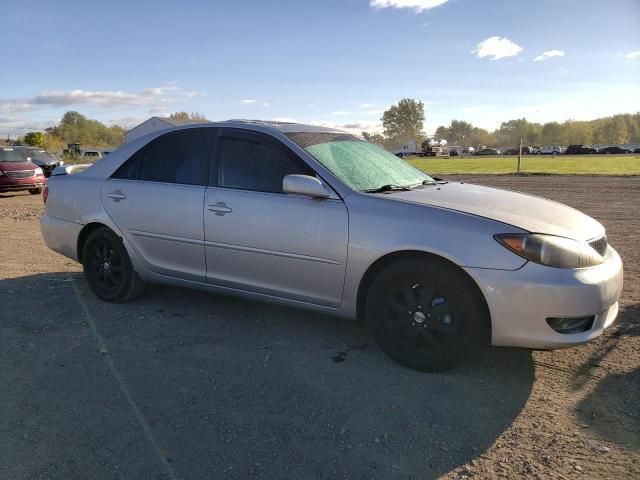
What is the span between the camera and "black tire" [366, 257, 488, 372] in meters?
3.09

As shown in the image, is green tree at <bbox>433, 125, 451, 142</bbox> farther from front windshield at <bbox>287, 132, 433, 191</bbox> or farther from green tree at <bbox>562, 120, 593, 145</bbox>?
front windshield at <bbox>287, 132, 433, 191</bbox>

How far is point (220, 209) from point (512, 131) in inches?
7043

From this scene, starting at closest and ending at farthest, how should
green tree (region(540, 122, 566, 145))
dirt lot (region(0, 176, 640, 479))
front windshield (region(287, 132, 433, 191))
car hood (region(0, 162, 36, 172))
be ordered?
1. dirt lot (region(0, 176, 640, 479))
2. front windshield (region(287, 132, 433, 191))
3. car hood (region(0, 162, 36, 172))
4. green tree (region(540, 122, 566, 145))

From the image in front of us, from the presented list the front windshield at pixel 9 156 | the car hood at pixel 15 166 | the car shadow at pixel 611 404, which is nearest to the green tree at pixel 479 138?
the front windshield at pixel 9 156

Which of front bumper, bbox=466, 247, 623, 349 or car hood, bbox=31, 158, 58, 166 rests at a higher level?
car hood, bbox=31, 158, 58, 166

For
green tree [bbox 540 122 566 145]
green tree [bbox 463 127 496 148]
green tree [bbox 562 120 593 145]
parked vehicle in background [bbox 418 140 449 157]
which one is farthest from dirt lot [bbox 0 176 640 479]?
green tree [bbox 463 127 496 148]

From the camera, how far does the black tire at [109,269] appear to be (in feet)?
15.1

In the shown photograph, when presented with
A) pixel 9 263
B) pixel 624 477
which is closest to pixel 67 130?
pixel 9 263

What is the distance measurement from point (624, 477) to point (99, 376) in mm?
3005

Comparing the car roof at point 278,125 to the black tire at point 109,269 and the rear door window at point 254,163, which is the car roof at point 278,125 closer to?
the rear door window at point 254,163

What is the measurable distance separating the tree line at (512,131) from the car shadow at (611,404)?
12517 centimetres

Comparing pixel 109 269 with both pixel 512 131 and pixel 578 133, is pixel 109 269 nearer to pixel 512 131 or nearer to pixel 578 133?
pixel 578 133

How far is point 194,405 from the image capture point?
2926 millimetres

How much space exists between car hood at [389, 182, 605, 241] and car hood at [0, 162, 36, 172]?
15.7 metres
